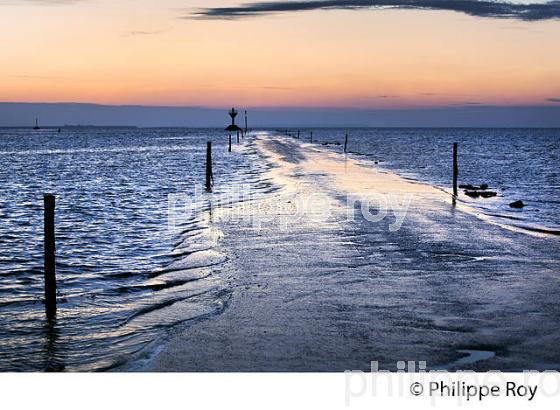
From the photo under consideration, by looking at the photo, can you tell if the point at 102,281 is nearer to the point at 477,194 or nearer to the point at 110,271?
the point at 110,271

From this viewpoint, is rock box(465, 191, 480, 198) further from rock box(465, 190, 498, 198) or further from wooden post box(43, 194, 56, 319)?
wooden post box(43, 194, 56, 319)

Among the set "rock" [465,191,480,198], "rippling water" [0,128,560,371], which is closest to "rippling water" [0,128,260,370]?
"rippling water" [0,128,560,371]

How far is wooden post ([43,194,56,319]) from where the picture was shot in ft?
32.4

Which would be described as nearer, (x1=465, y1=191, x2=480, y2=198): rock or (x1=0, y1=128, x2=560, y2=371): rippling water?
(x1=0, y1=128, x2=560, y2=371): rippling water

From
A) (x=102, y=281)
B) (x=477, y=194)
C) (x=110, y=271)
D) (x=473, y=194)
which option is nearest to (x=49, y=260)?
(x=102, y=281)

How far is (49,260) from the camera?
10.2 m

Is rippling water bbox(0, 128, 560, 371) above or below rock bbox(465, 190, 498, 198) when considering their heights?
below

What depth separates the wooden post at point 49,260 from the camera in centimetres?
988

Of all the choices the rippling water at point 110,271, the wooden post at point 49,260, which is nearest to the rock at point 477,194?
the rippling water at point 110,271

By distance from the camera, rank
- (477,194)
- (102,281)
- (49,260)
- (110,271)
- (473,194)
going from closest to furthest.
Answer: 1. (49,260)
2. (102,281)
3. (110,271)
4. (473,194)
5. (477,194)

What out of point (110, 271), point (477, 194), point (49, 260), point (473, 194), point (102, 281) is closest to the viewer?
point (49, 260)

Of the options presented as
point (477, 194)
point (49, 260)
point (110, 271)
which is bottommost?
point (110, 271)
